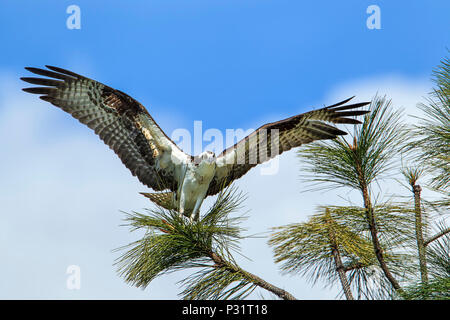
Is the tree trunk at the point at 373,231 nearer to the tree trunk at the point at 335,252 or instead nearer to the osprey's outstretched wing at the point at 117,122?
the tree trunk at the point at 335,252

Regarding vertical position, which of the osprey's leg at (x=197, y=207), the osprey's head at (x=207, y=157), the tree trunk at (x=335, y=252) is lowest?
the tree trunk at (x=335, y=252)

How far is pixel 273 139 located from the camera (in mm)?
5590

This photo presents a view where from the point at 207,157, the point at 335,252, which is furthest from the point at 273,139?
the point at 335,252

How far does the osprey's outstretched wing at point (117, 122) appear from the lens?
5.48 metres

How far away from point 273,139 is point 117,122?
1764 mm

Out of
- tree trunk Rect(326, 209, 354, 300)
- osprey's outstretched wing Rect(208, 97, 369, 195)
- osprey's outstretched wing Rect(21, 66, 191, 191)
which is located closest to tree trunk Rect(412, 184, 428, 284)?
tree trunk Rect(326, 209, 354, 300)

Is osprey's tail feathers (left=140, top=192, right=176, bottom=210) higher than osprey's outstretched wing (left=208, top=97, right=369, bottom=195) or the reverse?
the reverse

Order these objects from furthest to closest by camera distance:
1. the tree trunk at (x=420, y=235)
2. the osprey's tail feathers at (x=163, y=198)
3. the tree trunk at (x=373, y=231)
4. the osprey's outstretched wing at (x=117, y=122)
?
the osprey's outstretched wing at (x=117, y=122) < the osprey's tail feathers at (x=163, y=198) < the tree trunk at (x=420, y=235) < the tree trunk at (x=373, y=231)

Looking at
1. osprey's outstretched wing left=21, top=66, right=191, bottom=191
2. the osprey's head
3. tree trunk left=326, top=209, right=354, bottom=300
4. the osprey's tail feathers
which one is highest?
osprey's outstretched wing left=21, top=66, right=191, bottom=191

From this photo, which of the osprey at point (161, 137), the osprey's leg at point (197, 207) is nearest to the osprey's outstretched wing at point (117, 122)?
the osprey at point (161, 137)

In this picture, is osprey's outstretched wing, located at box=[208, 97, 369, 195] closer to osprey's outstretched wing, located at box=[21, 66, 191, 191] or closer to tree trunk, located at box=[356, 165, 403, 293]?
osprey's outstretched wing, located at box=[21, 66, 191, 191]

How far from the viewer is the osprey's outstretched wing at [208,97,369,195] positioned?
212 inches

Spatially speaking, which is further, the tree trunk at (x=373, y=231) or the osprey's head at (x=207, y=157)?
the osprey's head at (x=207, y=157)

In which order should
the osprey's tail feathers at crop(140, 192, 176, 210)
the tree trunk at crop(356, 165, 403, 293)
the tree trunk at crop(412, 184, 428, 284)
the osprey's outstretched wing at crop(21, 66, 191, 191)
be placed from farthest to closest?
the osprey's outstretched wing at crop(21, 66, 191, 191), the osprey's tail feathers at crop(140, 192, 176, 210), the tree trunk at crop(412, 184, 428, 284), the tree trunk at crop(356, 165, 403, 293)
